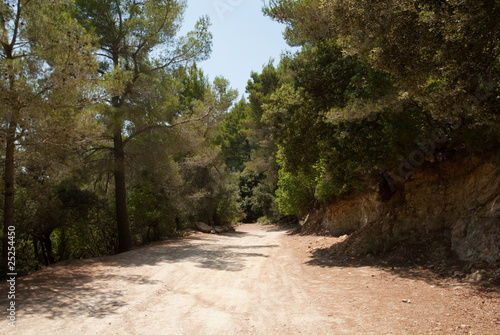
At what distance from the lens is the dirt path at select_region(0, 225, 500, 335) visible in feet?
14.1

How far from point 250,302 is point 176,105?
40.7 feet

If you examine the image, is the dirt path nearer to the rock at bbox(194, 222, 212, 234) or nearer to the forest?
the forest

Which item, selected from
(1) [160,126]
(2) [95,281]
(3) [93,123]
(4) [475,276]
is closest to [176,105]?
(1) [160,126]

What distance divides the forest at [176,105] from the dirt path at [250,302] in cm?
285

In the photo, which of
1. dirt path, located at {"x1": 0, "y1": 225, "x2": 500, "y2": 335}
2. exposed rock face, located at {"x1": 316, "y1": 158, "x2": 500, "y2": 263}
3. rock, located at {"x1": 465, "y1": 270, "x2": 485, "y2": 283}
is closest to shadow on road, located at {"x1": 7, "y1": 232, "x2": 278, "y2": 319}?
dirt path, located at {"x1": 0, "y1": 225, "x2": 500, "y2": 335}

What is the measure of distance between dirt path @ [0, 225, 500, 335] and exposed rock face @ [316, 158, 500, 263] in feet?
3.82

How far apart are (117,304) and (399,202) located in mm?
7703

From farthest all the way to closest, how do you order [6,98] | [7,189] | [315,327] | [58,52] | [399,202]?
[399,202] → [7,189] → [58,52] → [6,98] → [315,327]

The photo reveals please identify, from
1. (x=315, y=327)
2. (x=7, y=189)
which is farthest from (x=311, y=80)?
(x=7, y=189)

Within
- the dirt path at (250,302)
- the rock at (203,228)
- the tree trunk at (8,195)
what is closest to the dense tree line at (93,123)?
the tree trunk at (8,195)

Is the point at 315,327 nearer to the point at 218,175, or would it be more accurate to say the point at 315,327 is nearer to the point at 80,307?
the point at 80,307

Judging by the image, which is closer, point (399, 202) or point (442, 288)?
point (442, 288)

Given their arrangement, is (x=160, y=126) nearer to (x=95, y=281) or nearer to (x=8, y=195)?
(x=8, y=195)

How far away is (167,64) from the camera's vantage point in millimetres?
15328
